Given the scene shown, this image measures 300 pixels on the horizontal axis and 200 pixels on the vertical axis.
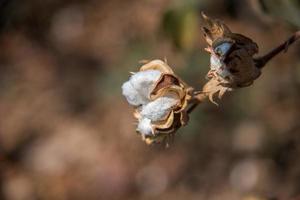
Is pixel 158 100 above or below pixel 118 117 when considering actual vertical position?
below

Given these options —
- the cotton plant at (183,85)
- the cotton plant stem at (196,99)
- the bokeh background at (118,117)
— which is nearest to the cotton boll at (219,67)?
the cotton plant at (183,85)

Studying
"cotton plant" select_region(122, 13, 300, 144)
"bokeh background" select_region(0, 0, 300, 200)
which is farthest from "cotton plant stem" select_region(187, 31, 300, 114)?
"bokeh background" select_region(0, 0, 300, 200)

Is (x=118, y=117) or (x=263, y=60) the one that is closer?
(x=263, y=60)

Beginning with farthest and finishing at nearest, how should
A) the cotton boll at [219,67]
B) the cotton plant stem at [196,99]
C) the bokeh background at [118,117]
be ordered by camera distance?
1. the bokeh background at [118,117]
2. the cotton plant stem at [196,99]
3. the cotton boll at [219,67]

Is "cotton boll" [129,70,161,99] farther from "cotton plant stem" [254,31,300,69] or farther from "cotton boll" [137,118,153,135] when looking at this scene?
"cotton plant stem" [254,31,300,69]

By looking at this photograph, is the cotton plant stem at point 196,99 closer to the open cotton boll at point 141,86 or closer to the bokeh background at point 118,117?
the open cotton boll at point 141,86

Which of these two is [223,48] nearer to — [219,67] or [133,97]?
[219,67]

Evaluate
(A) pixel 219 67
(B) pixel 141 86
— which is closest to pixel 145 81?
(B) pixel 141 86
